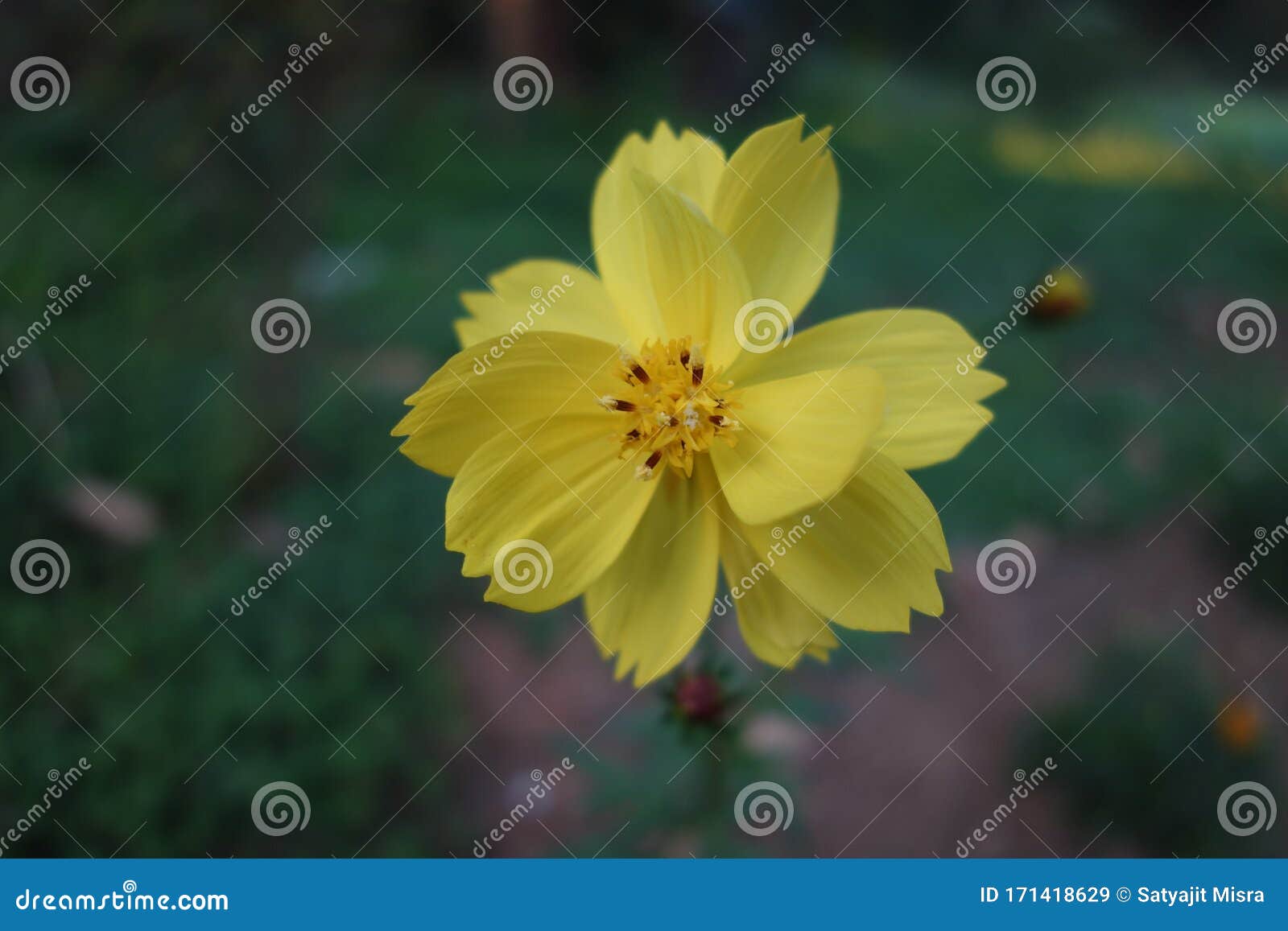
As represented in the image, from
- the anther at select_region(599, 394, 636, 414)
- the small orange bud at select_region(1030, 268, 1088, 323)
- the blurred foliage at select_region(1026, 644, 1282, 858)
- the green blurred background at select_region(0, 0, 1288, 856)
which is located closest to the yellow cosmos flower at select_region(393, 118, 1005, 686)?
the anther at select_region(599, 394, 636, 414)

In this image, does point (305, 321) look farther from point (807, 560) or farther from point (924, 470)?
point (807, 560)

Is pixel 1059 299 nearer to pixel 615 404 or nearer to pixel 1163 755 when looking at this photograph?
pixel 615 404

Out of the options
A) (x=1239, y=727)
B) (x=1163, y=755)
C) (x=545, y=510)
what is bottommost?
(x=545, y=510)

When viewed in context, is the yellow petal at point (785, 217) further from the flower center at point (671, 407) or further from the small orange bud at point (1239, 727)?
the small orange bud at point (1239, 727)

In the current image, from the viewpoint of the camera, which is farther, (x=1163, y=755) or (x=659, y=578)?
(x=1163, y=755)

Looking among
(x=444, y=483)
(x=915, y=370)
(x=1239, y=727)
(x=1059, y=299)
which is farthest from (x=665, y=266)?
(x=1239, y=727)

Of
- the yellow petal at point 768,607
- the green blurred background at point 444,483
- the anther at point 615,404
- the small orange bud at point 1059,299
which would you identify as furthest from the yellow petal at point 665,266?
the small orange bud at point 1059,299

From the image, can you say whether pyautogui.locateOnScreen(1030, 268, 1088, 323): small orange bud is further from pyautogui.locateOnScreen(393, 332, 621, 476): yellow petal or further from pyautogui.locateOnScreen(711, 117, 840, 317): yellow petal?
pyautogui.locateOnScreen(393, 332, 621, 476): yellow petal
